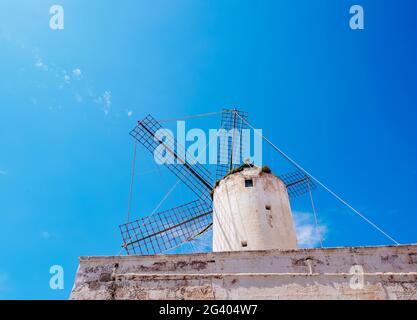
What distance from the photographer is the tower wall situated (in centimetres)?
899

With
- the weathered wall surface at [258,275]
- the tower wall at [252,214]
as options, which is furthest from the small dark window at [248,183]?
the weathered wall surface at [258,275]

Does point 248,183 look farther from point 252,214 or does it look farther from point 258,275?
point 258,275

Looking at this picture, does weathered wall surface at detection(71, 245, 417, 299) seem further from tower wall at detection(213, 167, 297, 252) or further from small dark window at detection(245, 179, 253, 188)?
small dark window at detection(245, 179, 253, 188)

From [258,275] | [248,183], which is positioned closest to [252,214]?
[248,183]

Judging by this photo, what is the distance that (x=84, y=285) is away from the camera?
293 inches

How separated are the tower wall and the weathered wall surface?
1.42m

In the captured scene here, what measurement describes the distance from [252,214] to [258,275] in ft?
7.86

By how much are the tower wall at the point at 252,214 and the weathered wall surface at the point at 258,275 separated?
4.67ft

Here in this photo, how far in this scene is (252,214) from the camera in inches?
369

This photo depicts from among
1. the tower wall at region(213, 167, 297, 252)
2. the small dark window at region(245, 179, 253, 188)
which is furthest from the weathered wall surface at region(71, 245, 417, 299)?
the small dark window at region(245, 179, 253, 188)
